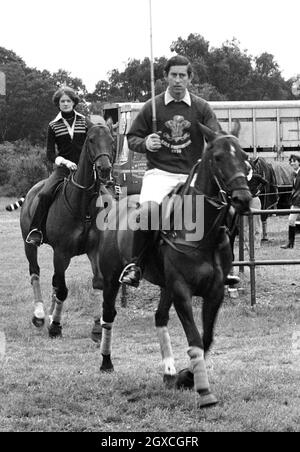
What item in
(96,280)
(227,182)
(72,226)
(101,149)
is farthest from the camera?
(96,280)

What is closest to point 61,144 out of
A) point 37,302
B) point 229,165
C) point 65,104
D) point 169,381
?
point 65,104

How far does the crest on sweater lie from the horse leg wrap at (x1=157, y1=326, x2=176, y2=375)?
1.73 meters

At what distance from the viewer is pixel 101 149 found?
8625mm

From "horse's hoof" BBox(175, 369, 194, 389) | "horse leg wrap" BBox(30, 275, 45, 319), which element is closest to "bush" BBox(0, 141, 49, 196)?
"horse leg wrap" BBox(30, 275, 45, 319)

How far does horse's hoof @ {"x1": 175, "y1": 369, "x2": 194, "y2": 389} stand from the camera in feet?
21.6

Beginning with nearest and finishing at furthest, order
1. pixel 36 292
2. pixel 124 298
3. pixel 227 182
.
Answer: pixel 227 182 < pixel 36 292 < pixel 124 298

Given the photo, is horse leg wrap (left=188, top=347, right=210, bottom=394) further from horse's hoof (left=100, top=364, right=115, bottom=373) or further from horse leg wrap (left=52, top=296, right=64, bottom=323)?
horse leg wrap (left=52, top=296, right=64, bottom=323)

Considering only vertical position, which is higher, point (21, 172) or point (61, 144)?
point (61, 144)

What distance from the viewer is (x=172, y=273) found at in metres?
6.20

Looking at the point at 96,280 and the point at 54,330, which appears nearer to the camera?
the point at 54,330

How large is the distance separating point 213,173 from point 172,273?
2.97ft

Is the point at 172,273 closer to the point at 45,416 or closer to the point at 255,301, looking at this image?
the point at 45,416

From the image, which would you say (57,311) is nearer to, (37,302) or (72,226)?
(37,302)

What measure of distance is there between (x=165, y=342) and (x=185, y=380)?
1.72 ft
